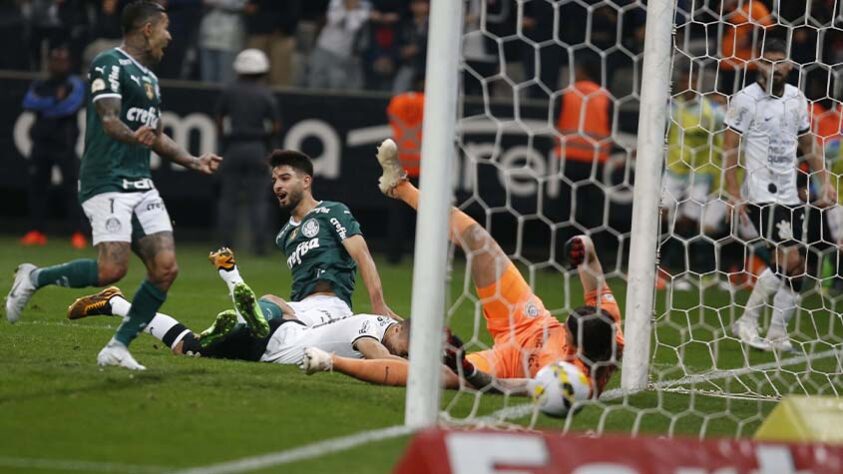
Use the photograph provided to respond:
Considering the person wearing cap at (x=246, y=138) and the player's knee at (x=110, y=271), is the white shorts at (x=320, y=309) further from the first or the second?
the person wearing cap at (x=246, y=138)

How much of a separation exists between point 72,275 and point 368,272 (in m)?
1.61

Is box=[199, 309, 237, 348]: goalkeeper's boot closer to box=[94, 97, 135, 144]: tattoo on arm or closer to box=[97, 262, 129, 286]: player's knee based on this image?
box=[97, 262, 129, 286]: player's knee

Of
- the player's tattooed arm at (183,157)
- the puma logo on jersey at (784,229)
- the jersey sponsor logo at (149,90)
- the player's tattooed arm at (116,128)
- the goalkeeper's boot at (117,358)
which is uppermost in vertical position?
the jersey sponsor logo at (149,90)

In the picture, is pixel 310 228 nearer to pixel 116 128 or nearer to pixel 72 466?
pixel 116 128

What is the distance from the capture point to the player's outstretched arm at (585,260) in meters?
7.53

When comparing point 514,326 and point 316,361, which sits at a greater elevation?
point 514,326

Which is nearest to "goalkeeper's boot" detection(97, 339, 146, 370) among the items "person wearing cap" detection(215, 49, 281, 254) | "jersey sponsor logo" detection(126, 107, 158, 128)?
"jersey sponsor logo" detection(126, 107, 158, 128)

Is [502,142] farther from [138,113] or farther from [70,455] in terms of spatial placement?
[70,455]

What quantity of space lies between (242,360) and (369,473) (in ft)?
10.2

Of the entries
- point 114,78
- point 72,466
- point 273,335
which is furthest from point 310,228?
point 72,466

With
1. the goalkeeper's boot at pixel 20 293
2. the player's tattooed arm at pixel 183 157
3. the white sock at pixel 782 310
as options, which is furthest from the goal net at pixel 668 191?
the goalkeeper's boot at pixel 20 293

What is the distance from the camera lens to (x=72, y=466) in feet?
16.8

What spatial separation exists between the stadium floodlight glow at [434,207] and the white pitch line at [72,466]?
134 centimetres

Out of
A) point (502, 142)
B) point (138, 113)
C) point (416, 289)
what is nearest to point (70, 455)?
point (416, 289)
